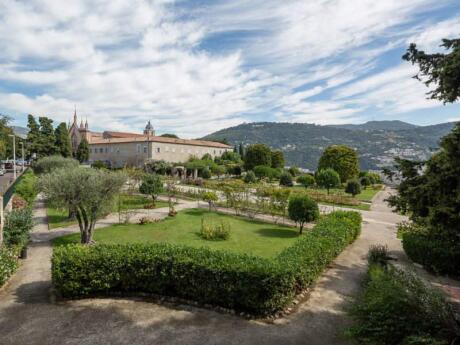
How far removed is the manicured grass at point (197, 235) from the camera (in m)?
12.5

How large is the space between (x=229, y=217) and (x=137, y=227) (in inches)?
239

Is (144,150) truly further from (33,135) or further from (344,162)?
(344,162)

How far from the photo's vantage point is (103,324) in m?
6.52

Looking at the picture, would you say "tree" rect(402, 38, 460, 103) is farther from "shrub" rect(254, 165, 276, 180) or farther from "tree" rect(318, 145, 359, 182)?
"shrub" rect(254, 165, 276, 180)

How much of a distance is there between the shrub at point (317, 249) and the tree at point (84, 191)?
8.27m

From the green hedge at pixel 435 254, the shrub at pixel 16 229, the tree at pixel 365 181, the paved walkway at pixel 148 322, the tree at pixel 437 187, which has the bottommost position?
the paved walkway at pixel 148 322

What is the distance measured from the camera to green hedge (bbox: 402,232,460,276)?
397 inches

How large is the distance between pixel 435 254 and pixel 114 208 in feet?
44.8

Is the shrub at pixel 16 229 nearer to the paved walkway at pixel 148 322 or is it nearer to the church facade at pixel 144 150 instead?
the paved walkway at pixel 148 322

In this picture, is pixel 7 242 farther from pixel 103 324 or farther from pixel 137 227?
pixel 103 324

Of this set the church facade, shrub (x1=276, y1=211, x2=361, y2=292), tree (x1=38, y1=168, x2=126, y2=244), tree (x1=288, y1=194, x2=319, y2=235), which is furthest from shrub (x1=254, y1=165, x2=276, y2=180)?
tree (x1=38, y1=168, x2=126, y2=244)

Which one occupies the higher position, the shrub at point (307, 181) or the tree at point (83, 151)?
the tree at point (83, 151)

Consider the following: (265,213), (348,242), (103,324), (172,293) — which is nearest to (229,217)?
(265,213)

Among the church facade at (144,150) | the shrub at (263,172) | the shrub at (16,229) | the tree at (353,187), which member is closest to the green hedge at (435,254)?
the shrub at (16,229)
